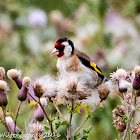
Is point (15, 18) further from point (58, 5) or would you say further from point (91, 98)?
point (91, 98)

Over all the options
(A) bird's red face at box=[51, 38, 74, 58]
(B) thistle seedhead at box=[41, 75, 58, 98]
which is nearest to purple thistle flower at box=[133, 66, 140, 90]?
(B) thistle seedhead at box=[41, 75, 58, 98]

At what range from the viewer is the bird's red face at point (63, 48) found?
231cm

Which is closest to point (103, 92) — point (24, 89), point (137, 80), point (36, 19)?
point (137, 80)

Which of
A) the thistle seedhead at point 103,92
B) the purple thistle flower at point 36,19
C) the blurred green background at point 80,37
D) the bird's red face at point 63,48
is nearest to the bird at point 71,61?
the bird's red face at point 63,48

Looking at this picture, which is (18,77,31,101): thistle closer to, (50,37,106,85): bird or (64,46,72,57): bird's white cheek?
(50,37,106,85): bird

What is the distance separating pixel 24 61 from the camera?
13.6 ft

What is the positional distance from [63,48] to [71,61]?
0.11m

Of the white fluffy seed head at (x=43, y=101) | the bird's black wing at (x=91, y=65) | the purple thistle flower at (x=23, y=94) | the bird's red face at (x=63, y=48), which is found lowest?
the white fluffy seed head at (x=43, y=101)

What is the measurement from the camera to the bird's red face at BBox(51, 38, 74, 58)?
90.8 inches

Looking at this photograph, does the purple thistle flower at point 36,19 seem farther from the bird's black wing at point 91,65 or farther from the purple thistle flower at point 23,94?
the purple thistle flower at point 23,94

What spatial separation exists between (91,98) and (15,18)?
9.70 feet

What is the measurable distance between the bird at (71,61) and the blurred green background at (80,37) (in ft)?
3.67

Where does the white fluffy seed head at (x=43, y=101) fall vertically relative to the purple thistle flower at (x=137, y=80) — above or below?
below

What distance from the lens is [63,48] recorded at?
234 cm
